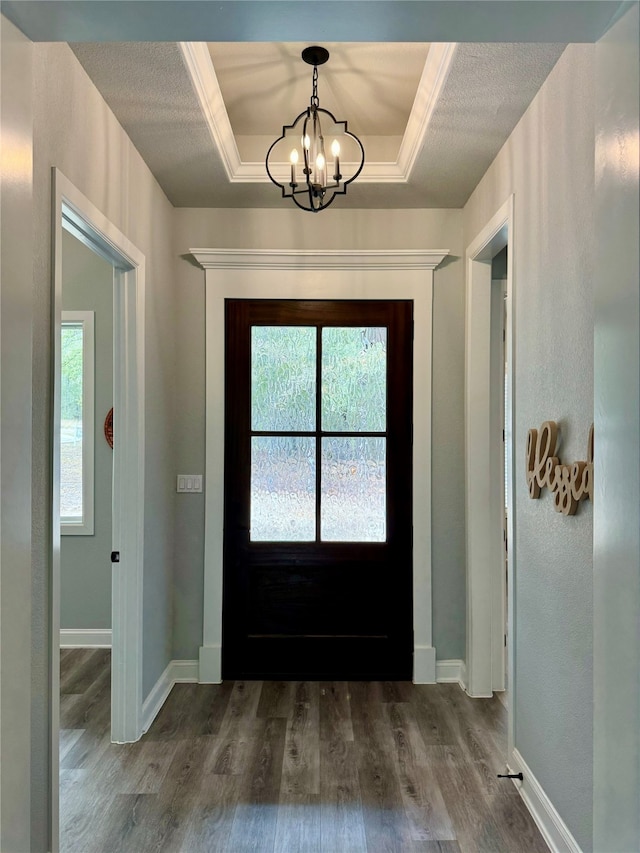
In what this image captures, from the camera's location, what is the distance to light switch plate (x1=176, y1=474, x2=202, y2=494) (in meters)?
3.45

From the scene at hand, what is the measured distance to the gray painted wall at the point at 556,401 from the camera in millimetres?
1818

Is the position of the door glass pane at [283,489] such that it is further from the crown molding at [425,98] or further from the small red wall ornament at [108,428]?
the crown molding at [425,98]

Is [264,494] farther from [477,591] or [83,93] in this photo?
[83,93]

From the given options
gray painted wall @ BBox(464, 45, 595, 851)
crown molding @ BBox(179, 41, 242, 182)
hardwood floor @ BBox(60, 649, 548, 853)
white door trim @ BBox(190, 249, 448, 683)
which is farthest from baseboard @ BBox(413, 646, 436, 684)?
crown molding @ BBox(179, 41, 242, 182)

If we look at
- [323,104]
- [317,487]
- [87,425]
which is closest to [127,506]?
[317,487]

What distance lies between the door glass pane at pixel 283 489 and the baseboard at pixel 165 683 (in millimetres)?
806

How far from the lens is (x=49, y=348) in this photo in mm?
1801

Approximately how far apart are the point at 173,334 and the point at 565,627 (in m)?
2.46

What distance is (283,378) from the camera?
3461mm

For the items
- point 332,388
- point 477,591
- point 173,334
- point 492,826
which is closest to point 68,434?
point 173,334

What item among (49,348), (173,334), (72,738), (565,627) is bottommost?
(72,738)

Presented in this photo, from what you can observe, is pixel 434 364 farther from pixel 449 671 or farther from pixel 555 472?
pixel 449 671

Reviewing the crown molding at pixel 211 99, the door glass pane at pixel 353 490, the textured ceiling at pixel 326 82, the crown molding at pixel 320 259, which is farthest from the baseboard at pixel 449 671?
the textured ceiling at pixel 326 82

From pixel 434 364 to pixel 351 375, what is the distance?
476 mm
